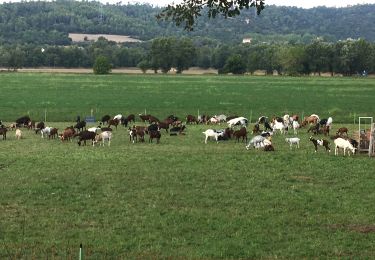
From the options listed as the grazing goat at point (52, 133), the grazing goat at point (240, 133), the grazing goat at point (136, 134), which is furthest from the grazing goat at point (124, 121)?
the grazing goat at point (240, 133)

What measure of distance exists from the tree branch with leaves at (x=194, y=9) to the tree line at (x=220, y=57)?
433ft

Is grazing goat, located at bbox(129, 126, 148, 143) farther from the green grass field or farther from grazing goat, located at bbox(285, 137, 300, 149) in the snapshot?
grazing goat, located at bbox(285, 137, 300, 149)

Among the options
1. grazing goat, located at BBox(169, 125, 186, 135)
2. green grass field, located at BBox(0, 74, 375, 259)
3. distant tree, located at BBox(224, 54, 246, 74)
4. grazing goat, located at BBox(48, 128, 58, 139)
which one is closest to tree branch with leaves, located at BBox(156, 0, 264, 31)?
green grass field, located at BBox(0, 74, 375, 259)

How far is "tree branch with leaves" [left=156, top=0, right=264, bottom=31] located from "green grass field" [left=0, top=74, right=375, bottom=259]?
4695 millimetres

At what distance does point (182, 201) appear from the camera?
16578 millimetres

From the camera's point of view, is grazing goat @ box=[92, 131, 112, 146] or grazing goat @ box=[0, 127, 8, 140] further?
grazing goat @ box=[0, 127, 8, 140]

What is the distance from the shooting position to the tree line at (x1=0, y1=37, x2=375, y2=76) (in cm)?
14388

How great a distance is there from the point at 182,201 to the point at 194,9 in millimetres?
5524

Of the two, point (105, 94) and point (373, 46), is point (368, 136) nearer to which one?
point (105, 94)

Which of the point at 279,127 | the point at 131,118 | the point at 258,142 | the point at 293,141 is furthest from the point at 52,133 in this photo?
the point at 293,141

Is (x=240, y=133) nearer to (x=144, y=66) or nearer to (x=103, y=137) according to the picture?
(x=103, y=137)

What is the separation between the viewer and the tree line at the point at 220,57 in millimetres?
143875

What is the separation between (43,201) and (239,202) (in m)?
5.32

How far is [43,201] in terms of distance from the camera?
16531 mm
